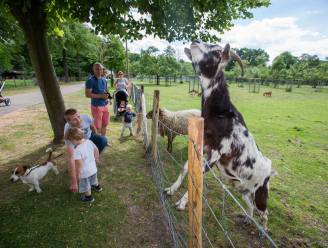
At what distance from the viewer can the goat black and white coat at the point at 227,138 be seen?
344cm

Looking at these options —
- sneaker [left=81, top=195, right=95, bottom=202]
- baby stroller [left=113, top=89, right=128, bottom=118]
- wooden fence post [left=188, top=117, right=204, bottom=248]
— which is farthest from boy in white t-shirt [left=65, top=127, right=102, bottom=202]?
baby stroller [left=113, top=89, right=128, bottom=118]

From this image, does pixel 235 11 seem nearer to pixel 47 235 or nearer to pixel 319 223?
pixel 319 223

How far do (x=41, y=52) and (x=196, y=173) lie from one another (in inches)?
235

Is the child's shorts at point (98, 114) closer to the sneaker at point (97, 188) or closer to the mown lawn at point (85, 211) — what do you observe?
the mown lawn at point (85, 211)

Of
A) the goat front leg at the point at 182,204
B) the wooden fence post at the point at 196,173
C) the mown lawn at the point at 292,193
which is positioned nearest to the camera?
the wooden fence post at the point at 196,173

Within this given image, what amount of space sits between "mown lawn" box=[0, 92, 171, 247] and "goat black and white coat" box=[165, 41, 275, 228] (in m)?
1.41

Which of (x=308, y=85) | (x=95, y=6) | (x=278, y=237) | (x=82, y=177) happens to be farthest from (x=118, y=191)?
(x=308, y=85)

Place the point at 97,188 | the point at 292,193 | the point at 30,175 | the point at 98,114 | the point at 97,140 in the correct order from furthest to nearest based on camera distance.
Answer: the point at 98,114 → the point at 97,140 → the point at 292,193 → the point at 97,188 → the point at 30,175

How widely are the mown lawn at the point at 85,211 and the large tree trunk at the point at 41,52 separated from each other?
1.33 metres

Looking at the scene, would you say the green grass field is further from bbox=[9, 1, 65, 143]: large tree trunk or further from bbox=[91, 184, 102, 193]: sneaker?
bbox=[9, 1, 65, 143]: large tree trunk

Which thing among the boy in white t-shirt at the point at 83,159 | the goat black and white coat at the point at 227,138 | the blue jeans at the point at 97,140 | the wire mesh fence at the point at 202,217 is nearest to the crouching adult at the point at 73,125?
the blue jeans at the point at 97,140

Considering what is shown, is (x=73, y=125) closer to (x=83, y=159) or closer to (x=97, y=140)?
(x=83, y=159)

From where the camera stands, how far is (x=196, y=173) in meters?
2.37

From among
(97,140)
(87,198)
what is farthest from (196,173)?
(97,140)
